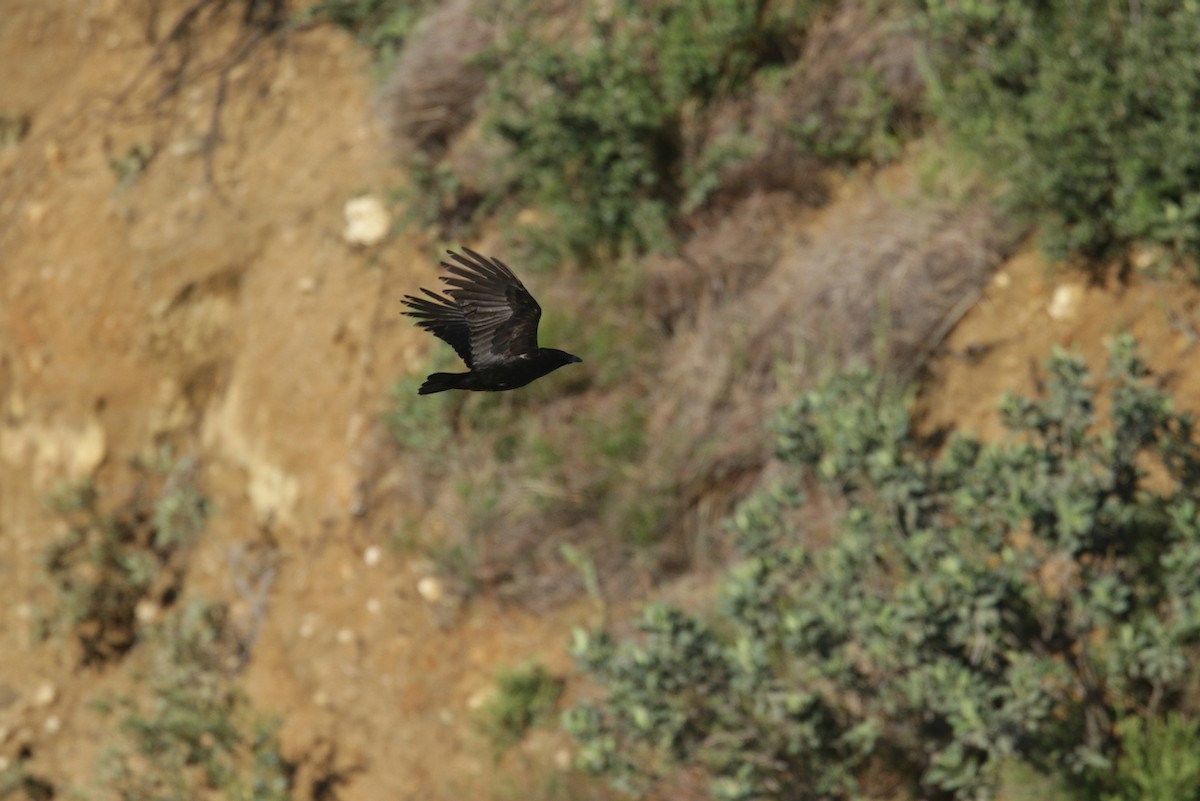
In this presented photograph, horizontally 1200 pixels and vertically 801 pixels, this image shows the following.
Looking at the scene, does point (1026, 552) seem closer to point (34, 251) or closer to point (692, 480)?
point (692, 480)

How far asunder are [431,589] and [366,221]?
1890 mm

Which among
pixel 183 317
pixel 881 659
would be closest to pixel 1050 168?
pixel 881 659

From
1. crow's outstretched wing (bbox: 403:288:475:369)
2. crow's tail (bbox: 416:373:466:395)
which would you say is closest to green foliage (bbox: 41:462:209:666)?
crow's outstretched wing (bbox: 403:288:475:369)

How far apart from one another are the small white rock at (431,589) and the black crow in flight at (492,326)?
7.93 ft

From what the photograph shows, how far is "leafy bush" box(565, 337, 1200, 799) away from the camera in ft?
11.9

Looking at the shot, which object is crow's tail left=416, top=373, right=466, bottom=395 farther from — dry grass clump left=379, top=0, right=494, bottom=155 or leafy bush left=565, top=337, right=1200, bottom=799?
dry grass clump left=379, top=0, right=494, bottom=155

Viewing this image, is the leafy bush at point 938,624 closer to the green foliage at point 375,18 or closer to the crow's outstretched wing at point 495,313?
the crow's outstretched wing at point 495,313

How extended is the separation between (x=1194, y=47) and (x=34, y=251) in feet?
18.4

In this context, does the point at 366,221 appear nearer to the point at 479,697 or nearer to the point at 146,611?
the point at 146,611

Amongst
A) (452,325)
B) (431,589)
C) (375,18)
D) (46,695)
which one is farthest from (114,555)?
(452,325)

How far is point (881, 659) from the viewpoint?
3.68 m

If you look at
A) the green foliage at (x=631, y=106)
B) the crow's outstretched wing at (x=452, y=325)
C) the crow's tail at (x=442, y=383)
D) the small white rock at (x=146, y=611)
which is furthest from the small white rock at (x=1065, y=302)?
the small white rock at (x=146, y=611)

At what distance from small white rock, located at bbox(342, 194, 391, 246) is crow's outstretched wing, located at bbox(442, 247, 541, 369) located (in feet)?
10.9

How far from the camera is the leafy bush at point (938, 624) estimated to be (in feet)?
11.9
